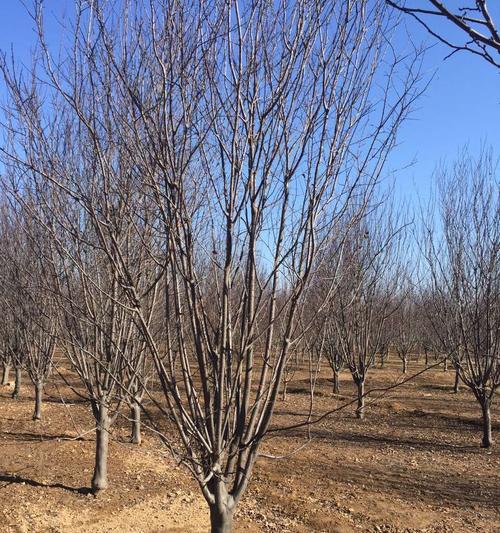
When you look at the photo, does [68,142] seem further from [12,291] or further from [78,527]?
[78,527]

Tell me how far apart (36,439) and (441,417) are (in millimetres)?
7841

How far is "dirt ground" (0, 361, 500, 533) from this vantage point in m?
4.91

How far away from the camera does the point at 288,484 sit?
604 centimetres

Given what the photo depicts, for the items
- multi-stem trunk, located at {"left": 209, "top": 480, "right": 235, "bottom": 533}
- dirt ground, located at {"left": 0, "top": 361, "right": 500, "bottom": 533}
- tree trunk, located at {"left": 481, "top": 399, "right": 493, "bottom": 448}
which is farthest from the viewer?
tree trunk, located at {"left": 481, "top": 399, "right": 493, "bottom": 448}

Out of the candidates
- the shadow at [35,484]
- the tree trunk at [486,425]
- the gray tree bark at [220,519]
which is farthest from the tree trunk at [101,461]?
the tree trunk at [486,425]

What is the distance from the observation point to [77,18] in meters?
2.46

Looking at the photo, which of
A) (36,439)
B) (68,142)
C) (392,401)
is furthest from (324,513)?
(392,401)

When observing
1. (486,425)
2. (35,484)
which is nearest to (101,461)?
(35,484)

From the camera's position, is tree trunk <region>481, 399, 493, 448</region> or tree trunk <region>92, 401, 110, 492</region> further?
tree trunk <region>481, 399, 493, 448</region>

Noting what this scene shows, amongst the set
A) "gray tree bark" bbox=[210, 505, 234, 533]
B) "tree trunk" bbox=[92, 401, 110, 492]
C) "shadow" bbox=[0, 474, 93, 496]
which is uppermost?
"gray tree bark" bbox=[210, 505, 234, 533]

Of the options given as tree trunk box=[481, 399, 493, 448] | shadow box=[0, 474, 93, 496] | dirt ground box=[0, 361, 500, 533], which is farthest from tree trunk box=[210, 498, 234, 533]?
tree trunk box=[481, 399, 493, 448]

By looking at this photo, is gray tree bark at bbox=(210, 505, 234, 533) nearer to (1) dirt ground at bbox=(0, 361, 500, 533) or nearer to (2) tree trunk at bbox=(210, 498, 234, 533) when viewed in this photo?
(2) tree trunk at bbox=(210, 498, 234, 533)

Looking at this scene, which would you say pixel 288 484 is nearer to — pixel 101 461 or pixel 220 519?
pixel 101 461

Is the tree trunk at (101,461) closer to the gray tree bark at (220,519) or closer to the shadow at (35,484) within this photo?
the shadow at (35,484)
